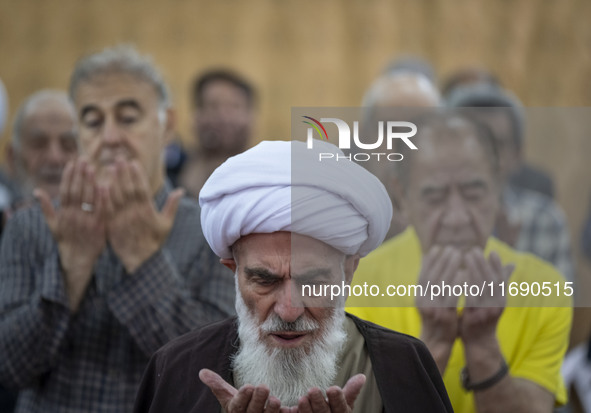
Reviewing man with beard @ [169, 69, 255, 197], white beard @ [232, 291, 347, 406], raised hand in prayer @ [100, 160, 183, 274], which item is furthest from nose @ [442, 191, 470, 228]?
man with beard @ [169, 69, 255, 197]

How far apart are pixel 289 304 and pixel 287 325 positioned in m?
0.05

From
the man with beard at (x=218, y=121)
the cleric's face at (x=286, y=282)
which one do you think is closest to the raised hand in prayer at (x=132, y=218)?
the cleric's face at (x=286, y=282)

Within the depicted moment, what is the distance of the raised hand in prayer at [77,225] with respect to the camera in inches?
96.9

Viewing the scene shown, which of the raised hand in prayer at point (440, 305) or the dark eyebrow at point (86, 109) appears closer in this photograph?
the raised hand in prayer at point (440, 305)

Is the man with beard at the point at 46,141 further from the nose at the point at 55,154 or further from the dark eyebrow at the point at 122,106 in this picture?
the dark eyebrow at the point at 122,106

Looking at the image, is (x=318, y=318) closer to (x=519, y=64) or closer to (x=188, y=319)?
(x=188, y=319)

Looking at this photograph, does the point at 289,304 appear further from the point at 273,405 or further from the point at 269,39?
the point at 269,39

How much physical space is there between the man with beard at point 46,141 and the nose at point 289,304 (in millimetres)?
1967

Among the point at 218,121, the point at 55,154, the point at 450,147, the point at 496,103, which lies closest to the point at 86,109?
the point at 55,154

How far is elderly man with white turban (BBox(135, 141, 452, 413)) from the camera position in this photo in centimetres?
180

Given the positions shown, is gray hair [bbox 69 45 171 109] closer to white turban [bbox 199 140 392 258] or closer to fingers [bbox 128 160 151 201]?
fingers [bbox 128 160 151 201]

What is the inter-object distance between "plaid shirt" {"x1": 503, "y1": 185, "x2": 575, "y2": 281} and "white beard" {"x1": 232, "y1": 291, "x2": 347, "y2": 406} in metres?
0.68

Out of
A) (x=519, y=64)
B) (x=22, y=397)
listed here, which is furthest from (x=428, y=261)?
(x=519, y=64)

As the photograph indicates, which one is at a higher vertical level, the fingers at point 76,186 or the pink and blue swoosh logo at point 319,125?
the pink and blue swoosh logo at point 319,125
